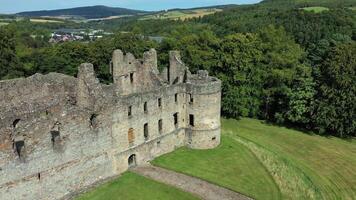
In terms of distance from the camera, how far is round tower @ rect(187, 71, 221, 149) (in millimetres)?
36188

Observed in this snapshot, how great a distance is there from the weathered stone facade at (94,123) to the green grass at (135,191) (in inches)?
40.1

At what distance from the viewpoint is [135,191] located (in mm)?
29250

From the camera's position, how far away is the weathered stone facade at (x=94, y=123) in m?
25.1

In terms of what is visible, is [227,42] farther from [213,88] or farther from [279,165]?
[279,165]

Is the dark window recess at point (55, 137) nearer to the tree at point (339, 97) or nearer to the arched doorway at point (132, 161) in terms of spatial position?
the arched doorway at point (132, 161)

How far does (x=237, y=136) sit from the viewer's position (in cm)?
4294

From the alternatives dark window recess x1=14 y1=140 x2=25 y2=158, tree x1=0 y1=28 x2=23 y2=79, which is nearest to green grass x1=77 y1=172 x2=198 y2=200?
dark window recess x1=14 y1=140 x2=25 y2=158

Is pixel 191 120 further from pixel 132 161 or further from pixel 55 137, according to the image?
pixel 55 137

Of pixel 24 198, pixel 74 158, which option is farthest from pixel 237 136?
pixel 24 198

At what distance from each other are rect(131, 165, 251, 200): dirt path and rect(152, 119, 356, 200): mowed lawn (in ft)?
2.38

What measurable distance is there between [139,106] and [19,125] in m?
10.4

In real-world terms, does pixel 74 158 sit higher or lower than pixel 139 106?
lower

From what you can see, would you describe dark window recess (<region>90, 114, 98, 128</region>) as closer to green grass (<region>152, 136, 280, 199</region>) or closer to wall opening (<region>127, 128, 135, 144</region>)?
wall opening (<region>127, 128, 135, 144</region>)

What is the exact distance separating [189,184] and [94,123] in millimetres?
8059
